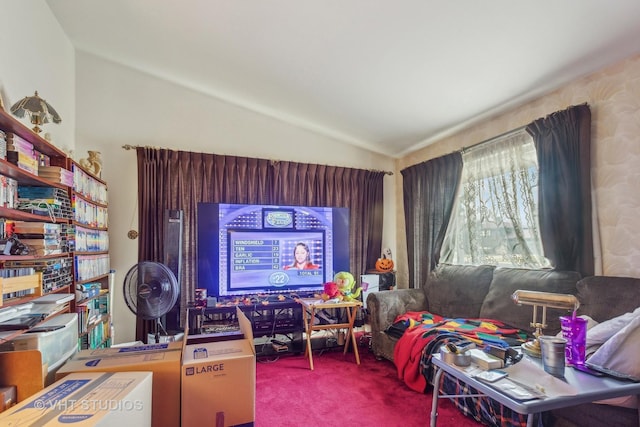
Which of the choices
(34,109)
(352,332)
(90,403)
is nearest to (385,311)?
(352,332)

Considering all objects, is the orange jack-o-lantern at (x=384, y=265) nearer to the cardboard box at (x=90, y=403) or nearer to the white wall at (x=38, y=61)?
the cardboard box at (x=90, y=403)

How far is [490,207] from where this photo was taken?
3080 mm

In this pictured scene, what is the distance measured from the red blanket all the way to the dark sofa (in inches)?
7.4

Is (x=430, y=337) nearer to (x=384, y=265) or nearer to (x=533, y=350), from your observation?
(x=533, y=350)

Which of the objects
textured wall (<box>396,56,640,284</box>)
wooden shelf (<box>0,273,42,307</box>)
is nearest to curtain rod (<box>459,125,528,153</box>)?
textured wall (<box>396,56,640,284</box>)

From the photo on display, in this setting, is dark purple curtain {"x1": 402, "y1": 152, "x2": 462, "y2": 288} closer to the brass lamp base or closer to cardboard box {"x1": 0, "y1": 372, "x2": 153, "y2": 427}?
the brass lamp base

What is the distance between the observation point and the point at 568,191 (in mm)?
2344

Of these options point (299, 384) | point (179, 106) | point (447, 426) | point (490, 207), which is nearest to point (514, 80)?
point (490, 207)

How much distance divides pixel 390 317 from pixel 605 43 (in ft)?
8.21

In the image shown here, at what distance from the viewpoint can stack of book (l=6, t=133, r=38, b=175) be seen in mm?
1657

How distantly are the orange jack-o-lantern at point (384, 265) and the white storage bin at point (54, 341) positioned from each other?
115 inches

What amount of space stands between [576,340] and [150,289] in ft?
9.26

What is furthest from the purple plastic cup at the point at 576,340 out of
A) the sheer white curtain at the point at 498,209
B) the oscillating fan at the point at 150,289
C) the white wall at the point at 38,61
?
the white wall at the point at 38,61

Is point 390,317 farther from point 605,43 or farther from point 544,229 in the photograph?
point 605,43
